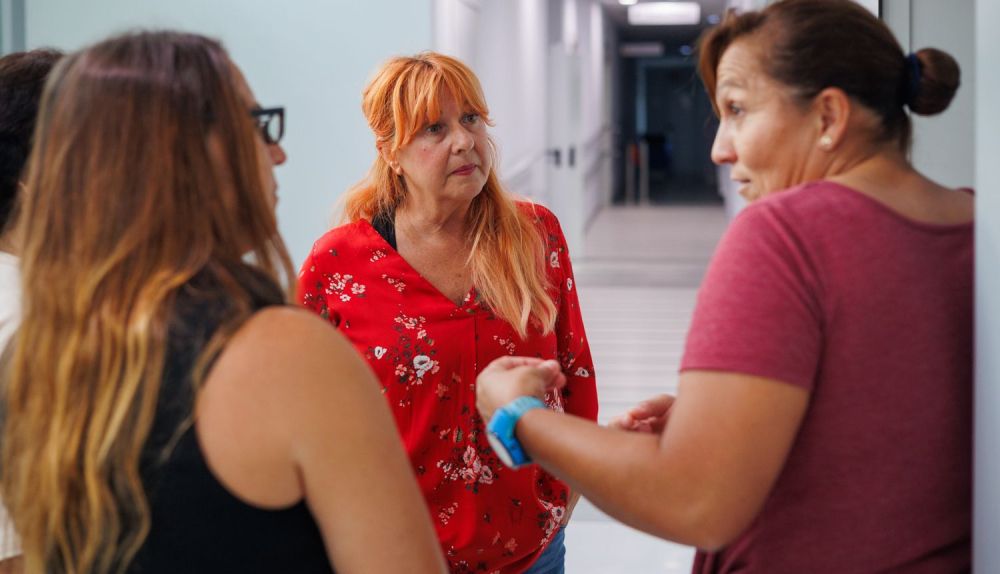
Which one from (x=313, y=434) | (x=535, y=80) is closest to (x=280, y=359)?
(x=313, y=434)

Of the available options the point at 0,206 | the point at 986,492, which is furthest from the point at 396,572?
the point at 0,206

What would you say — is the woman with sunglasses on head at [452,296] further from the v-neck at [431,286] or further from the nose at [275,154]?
the nose at [275,154]

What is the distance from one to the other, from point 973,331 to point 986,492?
0.18 m

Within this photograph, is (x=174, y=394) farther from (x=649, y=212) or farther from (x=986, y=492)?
(x=649, y=212)

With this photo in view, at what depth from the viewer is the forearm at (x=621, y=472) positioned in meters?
1.10

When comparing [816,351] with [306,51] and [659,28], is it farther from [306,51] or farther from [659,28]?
[659,28]

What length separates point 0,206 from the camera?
1.58 metres

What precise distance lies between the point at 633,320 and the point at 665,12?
10165 millimetres

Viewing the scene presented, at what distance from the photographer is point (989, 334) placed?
119 centimetres

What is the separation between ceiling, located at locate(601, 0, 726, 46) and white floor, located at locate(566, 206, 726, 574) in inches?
140

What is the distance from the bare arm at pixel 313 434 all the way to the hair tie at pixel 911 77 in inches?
26.7

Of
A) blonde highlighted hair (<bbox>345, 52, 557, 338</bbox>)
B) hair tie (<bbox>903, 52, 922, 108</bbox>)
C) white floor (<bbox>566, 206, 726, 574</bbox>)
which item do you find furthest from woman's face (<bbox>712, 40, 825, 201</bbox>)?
white floor (<bbox>566, 206, 726, 574</bbox>)

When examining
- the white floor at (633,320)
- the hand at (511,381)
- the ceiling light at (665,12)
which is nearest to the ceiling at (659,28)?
the ceiling light at (665,12)

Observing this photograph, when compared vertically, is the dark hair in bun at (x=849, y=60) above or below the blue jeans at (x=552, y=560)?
above
